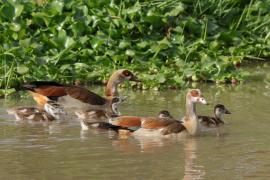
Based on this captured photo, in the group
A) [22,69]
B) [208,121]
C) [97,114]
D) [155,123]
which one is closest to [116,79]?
[97,114]

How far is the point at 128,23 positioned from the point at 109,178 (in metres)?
7.03

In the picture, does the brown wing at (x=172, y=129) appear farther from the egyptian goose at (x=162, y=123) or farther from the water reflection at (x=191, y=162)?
the water reflection at (x=191, y=162)

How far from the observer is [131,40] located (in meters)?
15.3

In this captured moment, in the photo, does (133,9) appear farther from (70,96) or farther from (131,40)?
(70,96)

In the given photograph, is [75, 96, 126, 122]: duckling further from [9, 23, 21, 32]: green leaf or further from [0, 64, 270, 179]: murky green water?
[9, 23, 21, 32]: green leaf

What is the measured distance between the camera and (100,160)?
951 centimetres

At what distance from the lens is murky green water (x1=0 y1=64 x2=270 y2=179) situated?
8.96 metres

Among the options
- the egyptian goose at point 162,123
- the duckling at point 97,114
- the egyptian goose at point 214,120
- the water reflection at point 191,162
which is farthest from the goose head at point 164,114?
the duckling at point 97,114

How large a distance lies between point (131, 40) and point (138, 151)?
17.9 feet

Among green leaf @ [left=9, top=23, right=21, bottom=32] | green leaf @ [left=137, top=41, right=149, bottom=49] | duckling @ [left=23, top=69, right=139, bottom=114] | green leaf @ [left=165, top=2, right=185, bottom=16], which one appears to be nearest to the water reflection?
duckling @ [left=23, top=69, right=139, bottom=114]

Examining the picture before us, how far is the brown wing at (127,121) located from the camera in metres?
10.9

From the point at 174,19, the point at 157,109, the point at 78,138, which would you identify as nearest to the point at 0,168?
the point at 78,138

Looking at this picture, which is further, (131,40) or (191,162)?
(131,40)

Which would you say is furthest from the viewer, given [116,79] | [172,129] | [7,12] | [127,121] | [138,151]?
[7,12]
